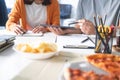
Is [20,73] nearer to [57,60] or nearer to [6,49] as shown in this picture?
[57,60]

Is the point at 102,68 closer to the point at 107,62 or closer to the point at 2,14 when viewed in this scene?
the point at 107,62

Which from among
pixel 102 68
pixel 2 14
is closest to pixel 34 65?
pixel 102 68

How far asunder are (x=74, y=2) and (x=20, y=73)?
3.30 metres

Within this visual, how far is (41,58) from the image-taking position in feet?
3.38

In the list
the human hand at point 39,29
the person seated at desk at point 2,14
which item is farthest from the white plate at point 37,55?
the person seated at desk at point 2,14

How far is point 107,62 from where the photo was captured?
90cm

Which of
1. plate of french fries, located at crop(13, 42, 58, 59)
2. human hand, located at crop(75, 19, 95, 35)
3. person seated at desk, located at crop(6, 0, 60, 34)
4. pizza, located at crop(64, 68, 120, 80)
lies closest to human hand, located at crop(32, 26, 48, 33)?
human hand, located at crop(75, 19, 95, 35)

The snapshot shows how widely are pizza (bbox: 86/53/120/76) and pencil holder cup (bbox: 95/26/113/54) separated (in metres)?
0.14

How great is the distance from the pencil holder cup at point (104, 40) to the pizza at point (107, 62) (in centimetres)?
14

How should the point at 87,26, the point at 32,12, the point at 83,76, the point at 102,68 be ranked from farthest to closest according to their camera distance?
the point at 32,12 < the point at 87,26 < the point at 102,68 < the point at 83,76

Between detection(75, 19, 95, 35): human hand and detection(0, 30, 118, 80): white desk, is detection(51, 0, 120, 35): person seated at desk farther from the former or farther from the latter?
detection(0, 30, 118, 80): white desk

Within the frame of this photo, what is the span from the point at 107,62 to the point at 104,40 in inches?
9.9

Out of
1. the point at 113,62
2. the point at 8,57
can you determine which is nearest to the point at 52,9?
the point at 8,57

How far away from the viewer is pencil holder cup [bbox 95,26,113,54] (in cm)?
112
